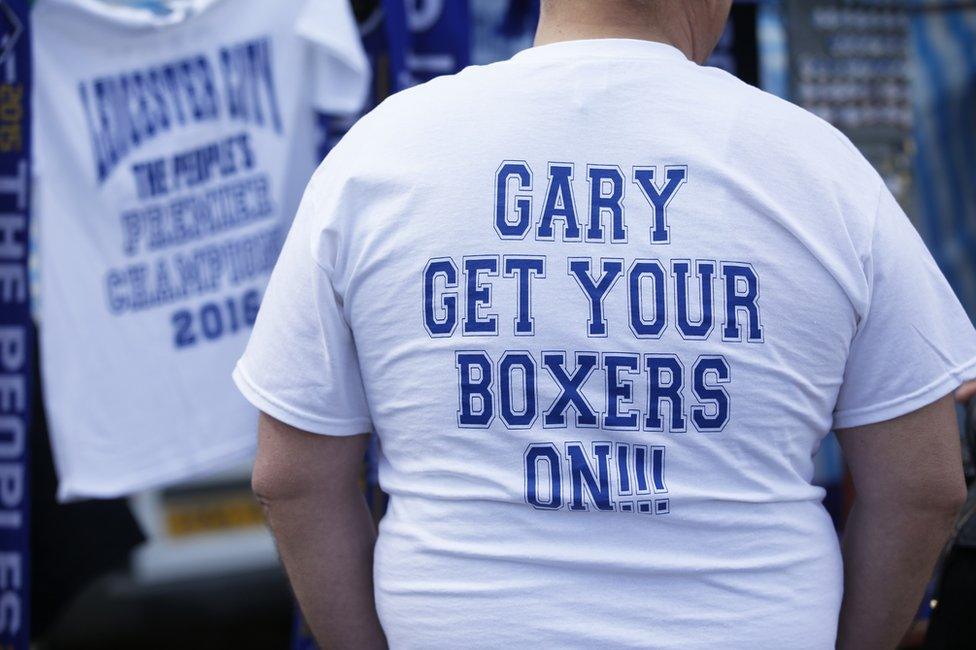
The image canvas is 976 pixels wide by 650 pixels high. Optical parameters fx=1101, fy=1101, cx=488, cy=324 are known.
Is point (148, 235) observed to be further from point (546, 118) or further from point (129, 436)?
point (546, 118)

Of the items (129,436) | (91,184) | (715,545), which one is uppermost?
(91,184)

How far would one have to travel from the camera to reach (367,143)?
123 centimetres

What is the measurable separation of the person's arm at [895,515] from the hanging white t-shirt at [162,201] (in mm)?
1730

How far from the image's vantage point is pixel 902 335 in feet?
4.06

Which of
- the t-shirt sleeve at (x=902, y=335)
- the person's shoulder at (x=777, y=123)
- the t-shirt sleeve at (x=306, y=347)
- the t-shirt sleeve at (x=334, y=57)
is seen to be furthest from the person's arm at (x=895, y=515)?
the t-shirt sleeve at (x=334, y=57)

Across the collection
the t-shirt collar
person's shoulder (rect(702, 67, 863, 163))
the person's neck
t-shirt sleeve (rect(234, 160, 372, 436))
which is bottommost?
t-shirt sleeve (rect(234, 160, 372, 436))

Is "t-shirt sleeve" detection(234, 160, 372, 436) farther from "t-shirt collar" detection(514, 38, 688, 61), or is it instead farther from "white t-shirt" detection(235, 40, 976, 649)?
"t-shirt collar" detection(514, 38, 688, 61)

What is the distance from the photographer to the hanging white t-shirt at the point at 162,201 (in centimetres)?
263

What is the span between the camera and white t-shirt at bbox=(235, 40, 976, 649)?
1170 millimetres

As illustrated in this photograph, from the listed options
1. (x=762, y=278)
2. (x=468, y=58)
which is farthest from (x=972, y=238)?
(x=762, y=278)

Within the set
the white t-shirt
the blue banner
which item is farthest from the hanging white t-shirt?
the white t-shirt

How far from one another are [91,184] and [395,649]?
1738 millimetres

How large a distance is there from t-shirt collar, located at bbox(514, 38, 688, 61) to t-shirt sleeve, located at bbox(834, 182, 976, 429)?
300 millimetres

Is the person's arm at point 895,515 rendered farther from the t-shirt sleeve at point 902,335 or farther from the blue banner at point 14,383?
the blue banner at point 14,383
